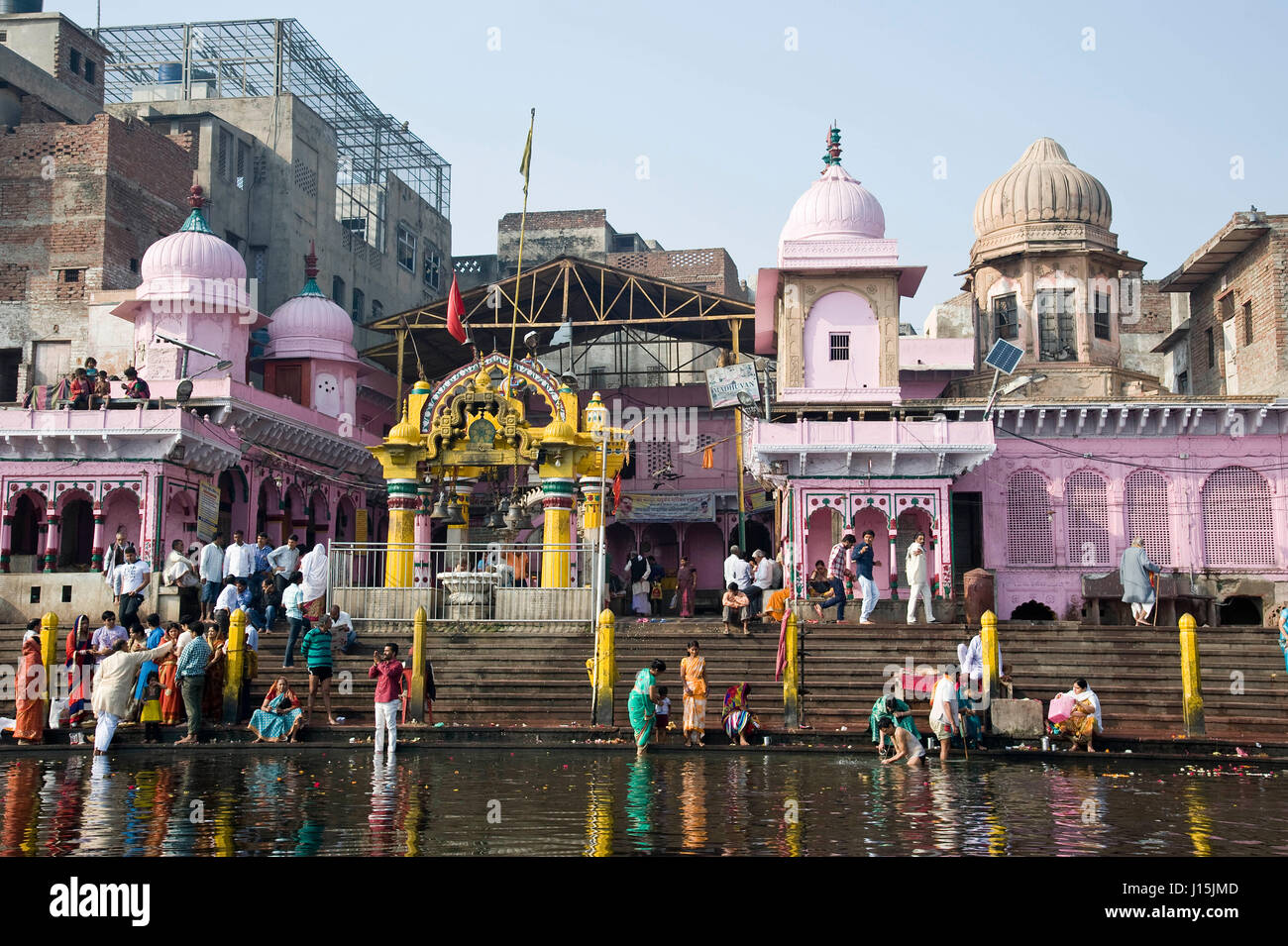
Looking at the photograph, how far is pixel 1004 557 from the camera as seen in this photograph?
1048 inches

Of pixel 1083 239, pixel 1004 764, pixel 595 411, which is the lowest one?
pixel 1004 764

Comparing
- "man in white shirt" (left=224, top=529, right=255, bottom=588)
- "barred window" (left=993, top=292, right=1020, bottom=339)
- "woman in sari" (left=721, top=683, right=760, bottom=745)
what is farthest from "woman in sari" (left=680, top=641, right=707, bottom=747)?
"barred window" (left=993, top=292, right=1020, bottom=339)

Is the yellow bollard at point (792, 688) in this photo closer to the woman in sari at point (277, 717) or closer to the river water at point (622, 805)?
the river water at point (622, 805)

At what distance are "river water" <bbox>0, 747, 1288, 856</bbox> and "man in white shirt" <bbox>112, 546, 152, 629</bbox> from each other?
539 centimetres

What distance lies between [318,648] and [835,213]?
15.7m

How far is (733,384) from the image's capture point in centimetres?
2719

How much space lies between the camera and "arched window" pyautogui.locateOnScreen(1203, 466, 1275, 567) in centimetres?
2625

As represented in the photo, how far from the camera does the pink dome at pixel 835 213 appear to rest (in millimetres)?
28266

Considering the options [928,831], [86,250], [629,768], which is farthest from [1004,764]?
[86,250]

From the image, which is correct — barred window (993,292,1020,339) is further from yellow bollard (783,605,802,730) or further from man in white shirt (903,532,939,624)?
yellow bollard (783,605,802,730)

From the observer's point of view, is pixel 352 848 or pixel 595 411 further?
pixel 595 411

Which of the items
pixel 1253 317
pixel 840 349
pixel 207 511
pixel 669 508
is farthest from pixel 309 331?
pixel 1253 317
